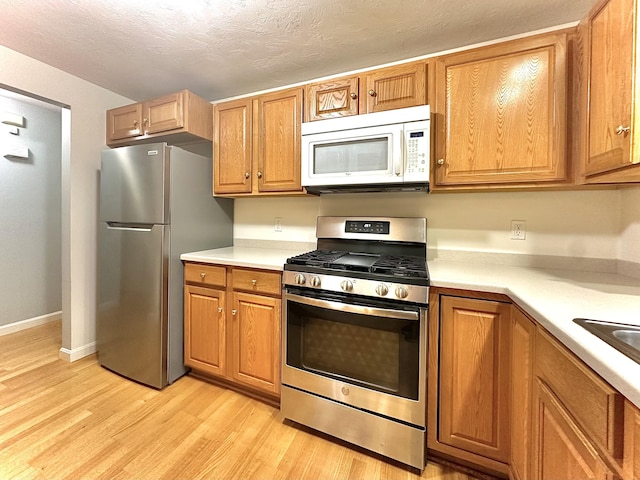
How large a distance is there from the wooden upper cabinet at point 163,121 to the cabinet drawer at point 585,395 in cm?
246

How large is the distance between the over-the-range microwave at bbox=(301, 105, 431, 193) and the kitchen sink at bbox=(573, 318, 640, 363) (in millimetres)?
933

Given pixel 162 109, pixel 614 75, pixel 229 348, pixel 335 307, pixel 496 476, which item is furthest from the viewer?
pixel 162 109

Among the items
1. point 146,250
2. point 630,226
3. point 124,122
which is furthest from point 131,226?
point 630,226

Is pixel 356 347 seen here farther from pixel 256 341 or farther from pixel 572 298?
pixel 572 298

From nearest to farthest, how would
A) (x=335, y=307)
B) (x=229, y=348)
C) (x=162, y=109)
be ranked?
(x=335, y=307)
(x=229, y=348)
(x=162, y=109)

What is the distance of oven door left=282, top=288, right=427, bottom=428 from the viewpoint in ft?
4.48

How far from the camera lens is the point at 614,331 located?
77 cm

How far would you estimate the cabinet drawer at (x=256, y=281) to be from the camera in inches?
68.5

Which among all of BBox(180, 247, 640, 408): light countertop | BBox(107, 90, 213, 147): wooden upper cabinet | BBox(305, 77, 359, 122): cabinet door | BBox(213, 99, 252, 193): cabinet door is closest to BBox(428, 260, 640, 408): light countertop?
BBox(180, 247, 640, 408): light countertop

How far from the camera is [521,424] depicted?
1.12m

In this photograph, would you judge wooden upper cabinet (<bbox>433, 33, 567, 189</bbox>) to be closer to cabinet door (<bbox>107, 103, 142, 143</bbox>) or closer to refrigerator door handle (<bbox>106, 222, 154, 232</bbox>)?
refrigerator door handle (<bbox>106, 222, 154, 232</bbox>)

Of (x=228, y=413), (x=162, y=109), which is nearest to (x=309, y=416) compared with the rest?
(x=228, y=413)

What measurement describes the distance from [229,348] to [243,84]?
2.07 metres

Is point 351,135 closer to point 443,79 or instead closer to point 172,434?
point 443,79
